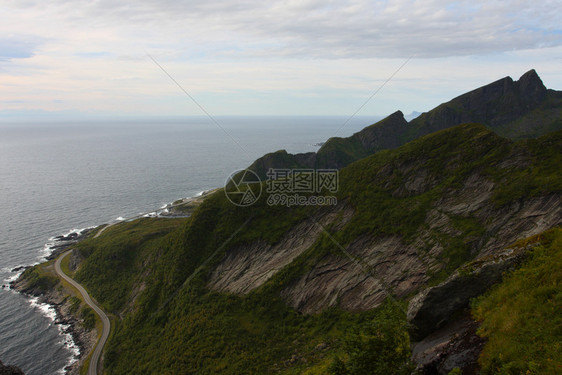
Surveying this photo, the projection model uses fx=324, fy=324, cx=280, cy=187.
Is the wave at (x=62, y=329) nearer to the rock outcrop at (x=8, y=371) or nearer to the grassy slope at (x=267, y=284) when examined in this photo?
the grassy slope at (x=267, y=284)

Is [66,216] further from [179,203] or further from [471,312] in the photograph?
[471,312]

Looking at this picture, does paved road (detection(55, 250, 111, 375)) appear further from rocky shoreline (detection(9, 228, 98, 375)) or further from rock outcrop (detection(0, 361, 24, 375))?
rock outcrop (detection(0, 361, 24, 375))

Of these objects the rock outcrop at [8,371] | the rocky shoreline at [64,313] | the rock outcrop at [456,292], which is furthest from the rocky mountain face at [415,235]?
the rock outcrop at [8,371]

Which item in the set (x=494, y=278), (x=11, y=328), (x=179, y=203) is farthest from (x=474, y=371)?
(x=179, y=203)

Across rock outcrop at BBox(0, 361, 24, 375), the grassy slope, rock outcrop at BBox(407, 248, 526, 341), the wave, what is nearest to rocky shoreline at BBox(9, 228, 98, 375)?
the wave

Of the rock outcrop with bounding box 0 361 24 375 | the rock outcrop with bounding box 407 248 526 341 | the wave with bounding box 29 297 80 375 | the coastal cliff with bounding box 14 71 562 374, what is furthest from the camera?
the wave with bounding box 29 297 80 375

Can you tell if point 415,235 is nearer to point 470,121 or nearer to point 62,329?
point 62,329

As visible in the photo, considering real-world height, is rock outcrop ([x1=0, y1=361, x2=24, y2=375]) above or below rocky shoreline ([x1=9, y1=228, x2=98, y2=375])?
above
